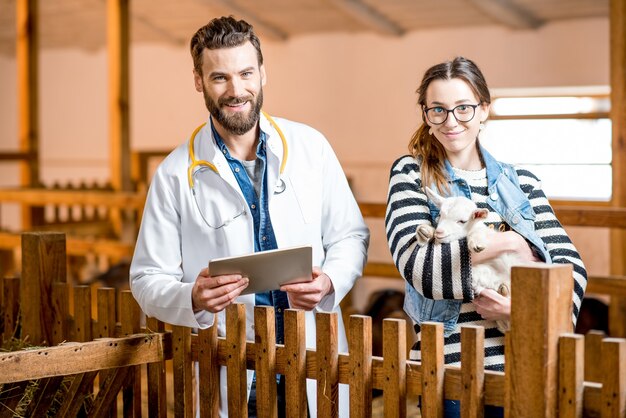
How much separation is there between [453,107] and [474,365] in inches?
22.5

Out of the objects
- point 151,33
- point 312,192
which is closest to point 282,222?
point 312,192

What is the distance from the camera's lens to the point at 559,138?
8.16 m

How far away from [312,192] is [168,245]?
1.28ft

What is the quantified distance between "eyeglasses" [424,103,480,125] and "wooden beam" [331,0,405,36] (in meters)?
6.47

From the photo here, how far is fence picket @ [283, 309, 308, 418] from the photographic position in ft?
7.48

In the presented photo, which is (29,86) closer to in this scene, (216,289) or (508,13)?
(508,13)

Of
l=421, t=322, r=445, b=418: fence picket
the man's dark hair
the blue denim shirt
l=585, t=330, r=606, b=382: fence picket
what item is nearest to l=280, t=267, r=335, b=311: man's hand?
the blue denim shirt

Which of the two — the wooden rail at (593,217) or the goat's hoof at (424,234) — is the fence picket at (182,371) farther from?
the wooden rail at (593,217)

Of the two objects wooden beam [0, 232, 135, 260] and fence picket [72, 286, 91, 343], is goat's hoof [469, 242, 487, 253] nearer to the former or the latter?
fence picket [72, 286, 91, 343]

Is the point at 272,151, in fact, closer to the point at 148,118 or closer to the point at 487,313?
the point at 487,313

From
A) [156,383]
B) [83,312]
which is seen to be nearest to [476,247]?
[156,383]

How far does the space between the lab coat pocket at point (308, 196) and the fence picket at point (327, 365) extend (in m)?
0.33

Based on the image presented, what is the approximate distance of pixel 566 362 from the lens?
1850 mm

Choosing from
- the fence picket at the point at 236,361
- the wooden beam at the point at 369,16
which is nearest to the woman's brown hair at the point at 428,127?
the fence picket at the point at 236,361
